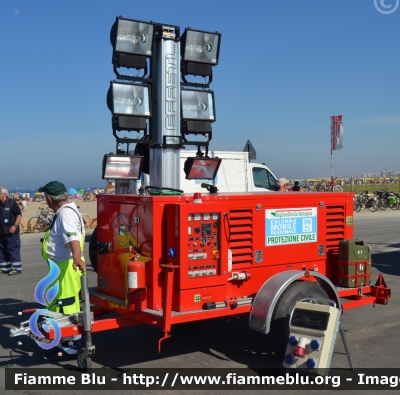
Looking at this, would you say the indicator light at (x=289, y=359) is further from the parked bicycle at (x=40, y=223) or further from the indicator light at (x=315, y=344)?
the parked bicycle at (x=40, y=223)

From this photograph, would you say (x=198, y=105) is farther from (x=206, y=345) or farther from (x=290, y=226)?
(x=206, y=345)

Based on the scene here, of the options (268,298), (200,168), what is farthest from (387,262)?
(268,298)

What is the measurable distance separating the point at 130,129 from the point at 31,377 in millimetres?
3103

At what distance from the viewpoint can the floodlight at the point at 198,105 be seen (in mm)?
7488

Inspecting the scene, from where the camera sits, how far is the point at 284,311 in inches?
224

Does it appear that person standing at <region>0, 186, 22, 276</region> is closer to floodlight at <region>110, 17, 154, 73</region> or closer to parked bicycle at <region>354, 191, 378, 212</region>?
floodlight at <region>110, 17, 154, 73</region>

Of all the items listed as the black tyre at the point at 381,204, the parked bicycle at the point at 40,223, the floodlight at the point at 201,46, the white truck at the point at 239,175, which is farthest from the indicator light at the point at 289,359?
the black tyre at the point at 381,204

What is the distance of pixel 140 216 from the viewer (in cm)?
552

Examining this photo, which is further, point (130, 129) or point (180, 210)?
point (130, 129)

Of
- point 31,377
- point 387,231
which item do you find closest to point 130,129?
point 31,377

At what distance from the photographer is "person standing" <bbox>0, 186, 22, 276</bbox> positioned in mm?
11562

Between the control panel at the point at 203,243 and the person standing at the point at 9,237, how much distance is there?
715 centimetres

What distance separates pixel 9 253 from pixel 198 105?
20.4 feet

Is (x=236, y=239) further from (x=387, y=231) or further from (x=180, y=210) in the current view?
(x=387, y=231)
